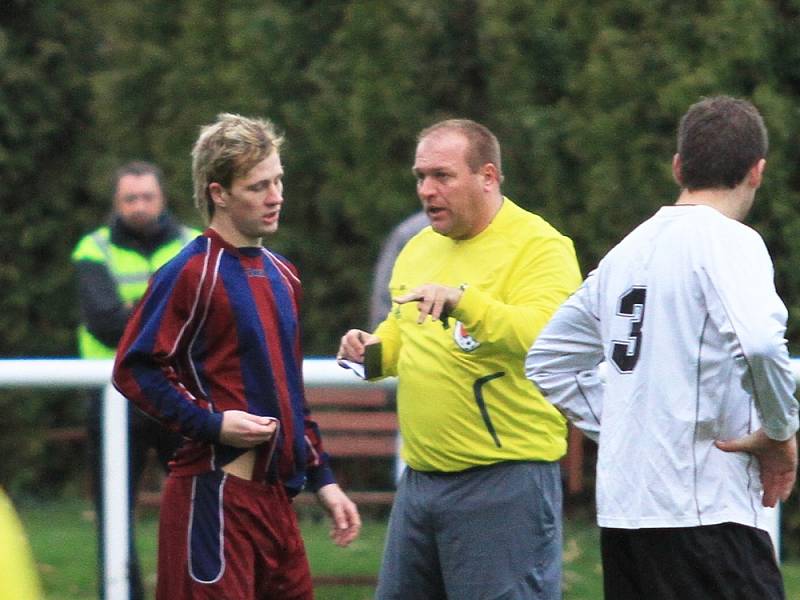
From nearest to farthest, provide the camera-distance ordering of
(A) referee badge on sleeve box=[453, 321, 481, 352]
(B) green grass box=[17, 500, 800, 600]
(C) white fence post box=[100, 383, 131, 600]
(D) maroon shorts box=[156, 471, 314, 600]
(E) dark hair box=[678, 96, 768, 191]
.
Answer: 1. (E) dark hair box=[678, 96, 768, 191]
2. (D) maroon shorts box=[156, 471, 314, 600]
3. (A) referee badge on sleeve box=[453, 321, 481, 352]
4. (C) white fence post box=[100, 383, 131, 600]
5. (B) green grass box=[17, 500, 800, 600]

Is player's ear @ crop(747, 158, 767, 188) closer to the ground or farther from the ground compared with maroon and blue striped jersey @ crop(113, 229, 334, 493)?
farther from the ground

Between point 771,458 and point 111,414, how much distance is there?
103 inches

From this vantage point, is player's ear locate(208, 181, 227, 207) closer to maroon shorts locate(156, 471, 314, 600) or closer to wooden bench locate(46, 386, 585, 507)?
maroon shorts locate(156, 471, 314, 600)

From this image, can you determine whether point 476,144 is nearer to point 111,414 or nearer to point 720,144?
point 720,144

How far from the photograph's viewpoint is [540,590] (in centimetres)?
430

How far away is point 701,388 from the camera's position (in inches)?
142

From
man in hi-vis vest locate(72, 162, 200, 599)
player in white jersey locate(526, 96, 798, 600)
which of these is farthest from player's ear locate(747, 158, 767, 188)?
man in hi-vis vest locate(72, 162, 200, 599)

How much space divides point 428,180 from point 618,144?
3032 mm

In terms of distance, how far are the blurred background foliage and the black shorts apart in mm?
3455

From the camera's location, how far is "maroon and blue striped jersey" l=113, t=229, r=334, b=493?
3.96 metres

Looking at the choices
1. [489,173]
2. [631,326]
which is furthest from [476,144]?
[631,326]

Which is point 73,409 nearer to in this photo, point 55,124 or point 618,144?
point 55,124

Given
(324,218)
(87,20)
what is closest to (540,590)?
(324,218)

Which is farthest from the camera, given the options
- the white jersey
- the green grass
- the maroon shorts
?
the green grass
